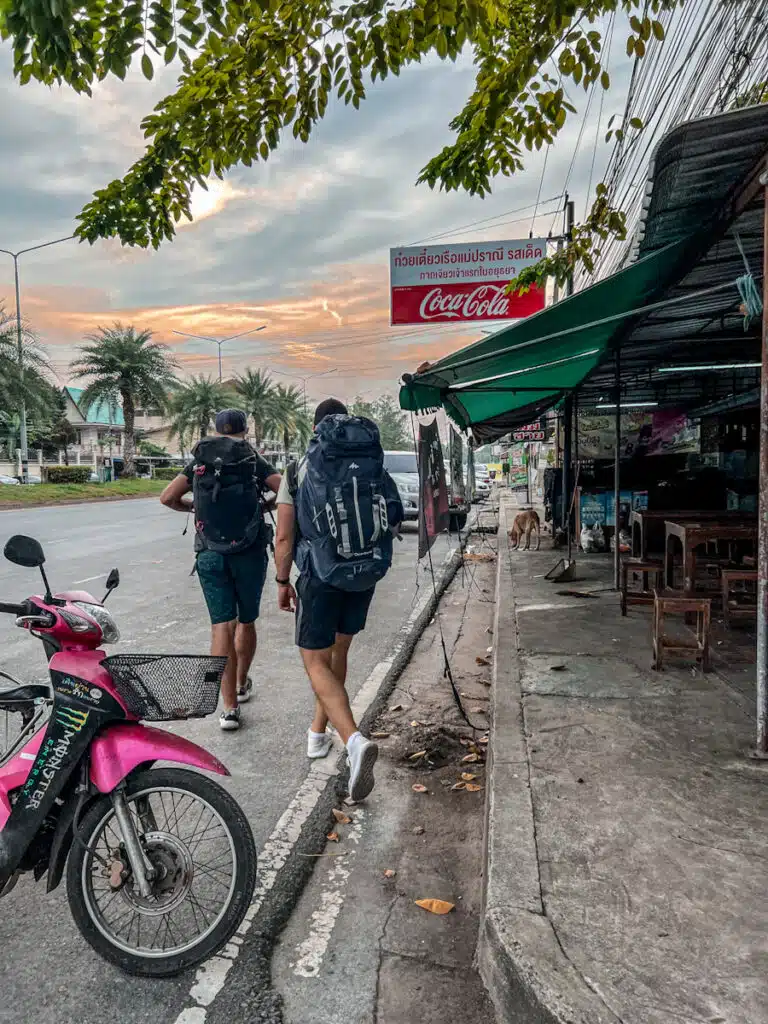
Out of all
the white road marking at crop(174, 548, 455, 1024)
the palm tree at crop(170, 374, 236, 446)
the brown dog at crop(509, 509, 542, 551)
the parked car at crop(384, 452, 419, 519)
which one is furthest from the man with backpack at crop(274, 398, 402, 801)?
the palm tree at crop(170, 374, 236, 446)

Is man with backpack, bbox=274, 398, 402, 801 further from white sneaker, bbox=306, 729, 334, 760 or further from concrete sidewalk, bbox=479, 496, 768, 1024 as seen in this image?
concrete sidewalk, bbox=479, 496, 768, 1024

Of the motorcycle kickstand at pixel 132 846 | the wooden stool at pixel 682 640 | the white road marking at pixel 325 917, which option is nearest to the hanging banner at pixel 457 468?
the wooden stool at pixel 682 640

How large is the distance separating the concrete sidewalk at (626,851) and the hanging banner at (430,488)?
125 centimetres

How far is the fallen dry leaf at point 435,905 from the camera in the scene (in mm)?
2783

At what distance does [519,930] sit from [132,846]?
1250 mm

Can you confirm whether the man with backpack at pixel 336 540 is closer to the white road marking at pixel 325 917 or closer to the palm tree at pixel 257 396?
the white road marking at pixel 325 917

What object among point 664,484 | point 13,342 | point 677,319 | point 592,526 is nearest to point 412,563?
point 592,526

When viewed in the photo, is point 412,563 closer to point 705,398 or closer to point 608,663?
point 705,398

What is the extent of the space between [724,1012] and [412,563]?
10.2 meters

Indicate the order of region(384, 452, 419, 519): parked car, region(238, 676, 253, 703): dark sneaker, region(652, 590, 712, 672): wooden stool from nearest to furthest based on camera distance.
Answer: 1. region(238, 676, 253, 703): dark sneaker
2. region(652, 590, 712, 672): wooden stool
3. region(384, 452, 419, 519): parked car

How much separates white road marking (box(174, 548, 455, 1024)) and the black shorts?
76cm

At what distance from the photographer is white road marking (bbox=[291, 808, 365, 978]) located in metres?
2.45

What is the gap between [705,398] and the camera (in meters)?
12.7

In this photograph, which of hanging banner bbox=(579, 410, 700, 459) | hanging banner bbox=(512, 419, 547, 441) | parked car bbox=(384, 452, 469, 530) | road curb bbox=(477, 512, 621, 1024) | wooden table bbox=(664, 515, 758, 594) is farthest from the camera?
hanging banner bbox=(512, 419, 547, 441)
